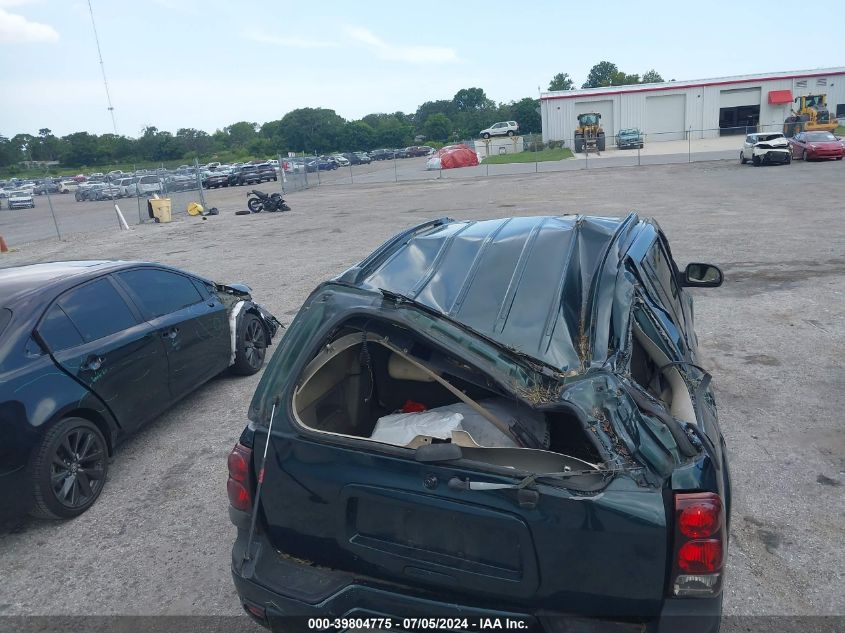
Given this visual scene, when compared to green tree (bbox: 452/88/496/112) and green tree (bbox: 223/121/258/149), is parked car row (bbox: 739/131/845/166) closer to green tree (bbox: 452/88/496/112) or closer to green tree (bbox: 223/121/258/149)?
green tree (bbox: 223/121/258/149)

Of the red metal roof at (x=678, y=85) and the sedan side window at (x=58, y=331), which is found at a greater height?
the red metal roof at (x=678, y=85)

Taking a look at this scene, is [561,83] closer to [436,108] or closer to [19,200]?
[436,108]

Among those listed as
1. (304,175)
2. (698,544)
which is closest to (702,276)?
(698,544)

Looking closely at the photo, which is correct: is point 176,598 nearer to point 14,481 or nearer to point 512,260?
point 14,481

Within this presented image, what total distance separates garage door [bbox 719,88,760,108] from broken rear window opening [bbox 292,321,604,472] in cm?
6194

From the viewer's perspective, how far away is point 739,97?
5588 centimetres

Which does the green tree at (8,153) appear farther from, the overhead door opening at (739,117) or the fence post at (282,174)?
the overhead door opening at (739,117)

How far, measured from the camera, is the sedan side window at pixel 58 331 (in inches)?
177

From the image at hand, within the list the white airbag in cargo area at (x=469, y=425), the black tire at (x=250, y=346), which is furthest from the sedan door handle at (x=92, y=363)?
the white airbag in cargo area at (x=469, y=425)

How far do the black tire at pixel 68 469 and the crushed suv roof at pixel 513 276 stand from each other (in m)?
2.54

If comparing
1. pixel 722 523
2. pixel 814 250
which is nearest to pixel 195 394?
pixel 722 523

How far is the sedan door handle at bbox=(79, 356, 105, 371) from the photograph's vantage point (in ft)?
15.1

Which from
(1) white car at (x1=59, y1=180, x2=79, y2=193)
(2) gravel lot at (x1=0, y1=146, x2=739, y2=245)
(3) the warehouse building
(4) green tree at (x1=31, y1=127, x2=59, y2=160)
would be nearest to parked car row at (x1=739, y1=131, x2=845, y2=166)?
(2) gravel lot at (x1=0, y1=146, x2=739, y2=245)

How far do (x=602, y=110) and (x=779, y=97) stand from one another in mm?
14391
